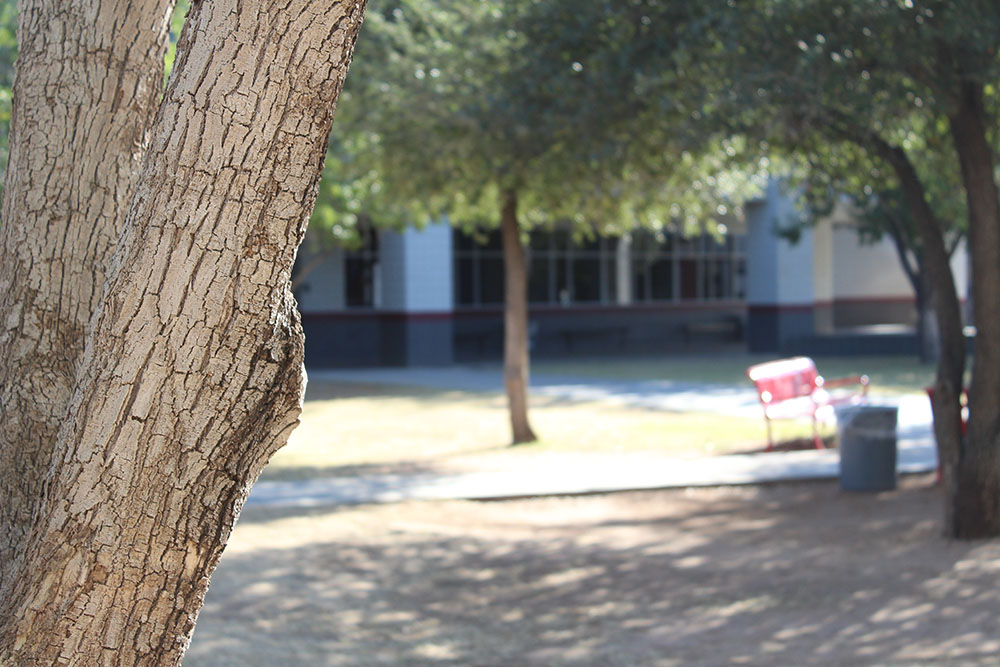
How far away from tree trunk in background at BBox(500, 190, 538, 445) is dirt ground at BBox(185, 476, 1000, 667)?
3747 millimetres

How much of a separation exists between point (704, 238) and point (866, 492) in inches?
1086

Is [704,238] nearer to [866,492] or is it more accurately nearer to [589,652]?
[866,492]

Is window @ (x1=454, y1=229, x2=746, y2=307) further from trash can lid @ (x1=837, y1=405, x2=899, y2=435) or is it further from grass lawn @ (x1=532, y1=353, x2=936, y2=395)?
trash can lid @ (x1=837, y1=405, x2=899, y2=435)

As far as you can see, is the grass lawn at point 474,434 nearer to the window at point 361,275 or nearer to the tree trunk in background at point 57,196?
the tree trunk in background at point 57,196

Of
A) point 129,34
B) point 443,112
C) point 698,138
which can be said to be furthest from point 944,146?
point 129,34

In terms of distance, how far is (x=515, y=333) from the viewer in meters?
14.1

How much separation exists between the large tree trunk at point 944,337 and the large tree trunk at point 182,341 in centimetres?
662

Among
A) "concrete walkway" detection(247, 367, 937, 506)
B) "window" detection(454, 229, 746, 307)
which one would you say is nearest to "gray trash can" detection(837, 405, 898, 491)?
"concrete walkway" detection(247, 367, 937, 506)

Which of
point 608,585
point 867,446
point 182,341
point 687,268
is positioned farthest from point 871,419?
point 687,268

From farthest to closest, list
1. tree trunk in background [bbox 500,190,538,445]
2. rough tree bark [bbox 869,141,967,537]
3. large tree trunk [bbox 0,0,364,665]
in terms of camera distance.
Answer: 1. tree trunk in background [bbox 500,190,538,445]
2. rough tree bark [bbox 869,141,967,537]
3. large tree trunk [bbox 0,0,364,665]

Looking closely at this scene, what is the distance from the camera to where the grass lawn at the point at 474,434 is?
1288 cm

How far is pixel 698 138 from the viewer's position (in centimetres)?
868

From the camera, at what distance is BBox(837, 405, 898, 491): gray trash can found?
9914mm

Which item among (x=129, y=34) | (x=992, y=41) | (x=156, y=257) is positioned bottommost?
(x=156, y=257)
